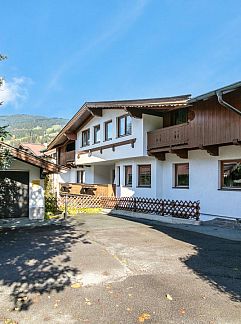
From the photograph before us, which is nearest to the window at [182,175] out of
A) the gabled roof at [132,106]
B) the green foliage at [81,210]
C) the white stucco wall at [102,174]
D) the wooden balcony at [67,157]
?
the gabled roof at [132,106]

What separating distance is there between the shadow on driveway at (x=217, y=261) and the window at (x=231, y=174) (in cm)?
419

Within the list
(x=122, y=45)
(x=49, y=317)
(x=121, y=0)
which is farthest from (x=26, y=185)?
(x=122, y=45)

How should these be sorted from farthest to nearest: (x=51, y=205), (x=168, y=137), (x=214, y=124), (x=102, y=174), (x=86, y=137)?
(x=86, y=137) → (x=102, y=174) → (x=51, y=205) → (x=168, y=137) → (x=214, y=124)

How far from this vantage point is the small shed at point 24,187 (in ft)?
44.0

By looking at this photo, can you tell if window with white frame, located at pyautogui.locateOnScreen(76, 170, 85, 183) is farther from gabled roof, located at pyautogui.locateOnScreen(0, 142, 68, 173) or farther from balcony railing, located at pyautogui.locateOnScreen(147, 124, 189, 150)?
gabled roof, located at pyautogui.locateOnScreen(0, 142, 68, 173)

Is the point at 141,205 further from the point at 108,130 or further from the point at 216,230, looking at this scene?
the point at 108,130

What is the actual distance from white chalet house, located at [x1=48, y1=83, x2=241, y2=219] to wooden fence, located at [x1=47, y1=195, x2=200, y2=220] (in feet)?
3.19

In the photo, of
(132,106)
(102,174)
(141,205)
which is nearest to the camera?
(132,106)

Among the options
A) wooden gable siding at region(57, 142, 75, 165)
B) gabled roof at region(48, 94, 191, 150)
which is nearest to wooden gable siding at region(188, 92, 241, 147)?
gabled roof at region(48, 94, 191, 150)

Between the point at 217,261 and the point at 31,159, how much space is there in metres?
8.87

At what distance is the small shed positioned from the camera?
13422 millimetres

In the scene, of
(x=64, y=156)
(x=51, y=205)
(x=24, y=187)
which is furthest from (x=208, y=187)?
(x=64, y=156)

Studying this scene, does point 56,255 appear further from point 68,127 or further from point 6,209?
point 68,127

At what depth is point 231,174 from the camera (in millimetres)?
14148
